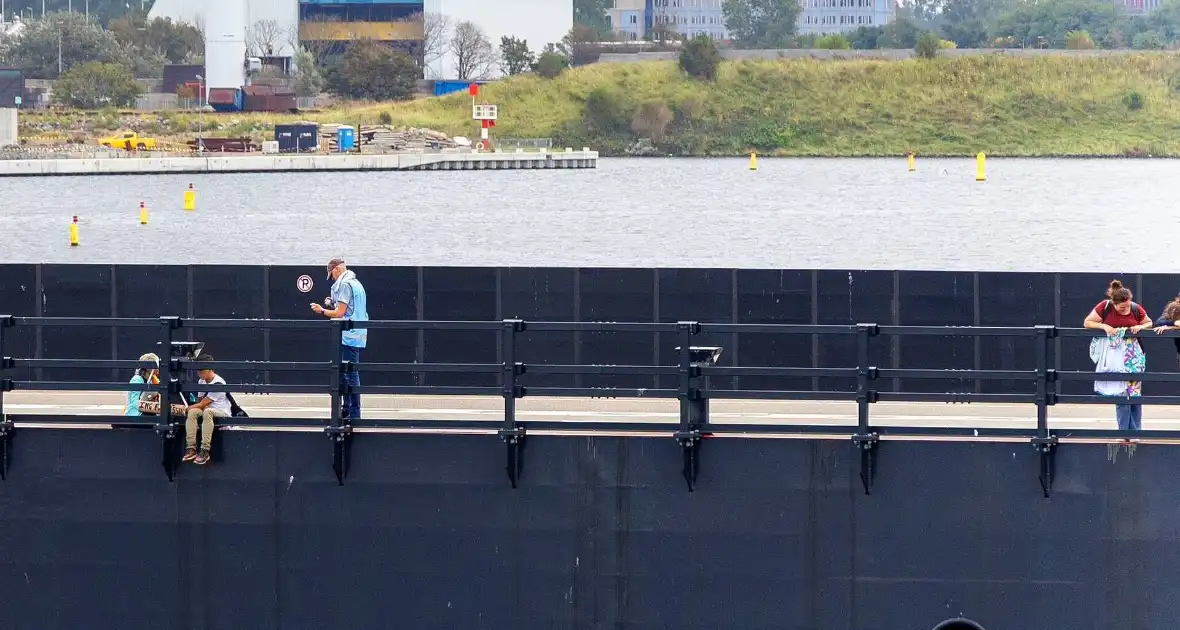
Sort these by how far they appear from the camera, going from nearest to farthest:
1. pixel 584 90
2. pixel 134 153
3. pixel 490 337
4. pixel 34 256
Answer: pixel 490 337 → pixel 34 256 → pixel 134 153 → pixel 584 90

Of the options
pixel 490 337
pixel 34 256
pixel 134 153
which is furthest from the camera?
pixel 134 153

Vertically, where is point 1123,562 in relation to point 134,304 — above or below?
below

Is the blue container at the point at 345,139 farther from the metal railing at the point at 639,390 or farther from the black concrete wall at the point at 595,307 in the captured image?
the metal railing at the point at 639,390

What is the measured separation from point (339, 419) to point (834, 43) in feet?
613

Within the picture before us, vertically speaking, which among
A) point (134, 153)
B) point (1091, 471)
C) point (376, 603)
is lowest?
point (376, 603)

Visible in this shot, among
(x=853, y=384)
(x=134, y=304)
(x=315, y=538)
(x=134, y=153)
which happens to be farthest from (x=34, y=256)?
(x=134, y=153)

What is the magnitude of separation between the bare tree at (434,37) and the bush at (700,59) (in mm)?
23979

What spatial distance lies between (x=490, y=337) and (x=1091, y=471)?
1072cm

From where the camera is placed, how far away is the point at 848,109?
174000 millimetres

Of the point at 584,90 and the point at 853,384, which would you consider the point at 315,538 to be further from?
the point at 584,90

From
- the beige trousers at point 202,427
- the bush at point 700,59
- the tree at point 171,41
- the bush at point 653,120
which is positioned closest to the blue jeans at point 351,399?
the beige trousers at point 202,427

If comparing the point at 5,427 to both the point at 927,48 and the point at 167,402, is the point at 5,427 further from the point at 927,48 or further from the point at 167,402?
the point at 927,48

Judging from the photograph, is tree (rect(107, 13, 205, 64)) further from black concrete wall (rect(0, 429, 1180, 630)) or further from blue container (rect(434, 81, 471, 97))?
black concrete wall (rect(0, 429, 1180, 630))

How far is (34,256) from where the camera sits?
231 ft
